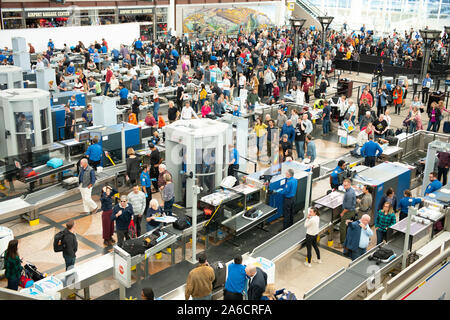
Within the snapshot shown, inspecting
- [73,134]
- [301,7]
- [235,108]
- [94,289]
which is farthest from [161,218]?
[301,7]

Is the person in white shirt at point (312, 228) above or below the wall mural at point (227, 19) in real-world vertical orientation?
below

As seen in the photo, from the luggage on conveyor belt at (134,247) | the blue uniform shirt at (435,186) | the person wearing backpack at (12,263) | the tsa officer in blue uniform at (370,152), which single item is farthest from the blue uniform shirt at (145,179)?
the blue uniform shirt at (435,186)

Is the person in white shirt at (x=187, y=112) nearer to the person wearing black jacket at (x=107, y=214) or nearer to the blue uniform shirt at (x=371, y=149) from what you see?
the blue uniform shirt at (x=371, y=149)

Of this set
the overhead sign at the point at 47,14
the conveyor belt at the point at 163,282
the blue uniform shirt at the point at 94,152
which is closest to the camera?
the conveyor belt at the point at 163,282

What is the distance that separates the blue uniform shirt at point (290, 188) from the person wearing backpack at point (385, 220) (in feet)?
5.87

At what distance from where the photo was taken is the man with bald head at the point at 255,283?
24.7 ft

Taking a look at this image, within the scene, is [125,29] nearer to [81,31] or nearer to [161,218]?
[81,31]

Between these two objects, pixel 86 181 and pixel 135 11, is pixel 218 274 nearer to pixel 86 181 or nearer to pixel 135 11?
pixel 86 181

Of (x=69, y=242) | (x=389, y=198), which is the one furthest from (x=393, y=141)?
(x=69, y=242)

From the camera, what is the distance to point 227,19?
139ft

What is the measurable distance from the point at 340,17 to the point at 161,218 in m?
43.6

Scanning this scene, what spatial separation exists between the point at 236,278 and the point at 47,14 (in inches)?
1120

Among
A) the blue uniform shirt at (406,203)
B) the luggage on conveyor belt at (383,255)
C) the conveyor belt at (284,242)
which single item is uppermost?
the blue uniform shirt at (406,203)

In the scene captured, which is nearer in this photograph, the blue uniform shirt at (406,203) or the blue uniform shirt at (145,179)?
the blue uniform shirt at (406,203)
